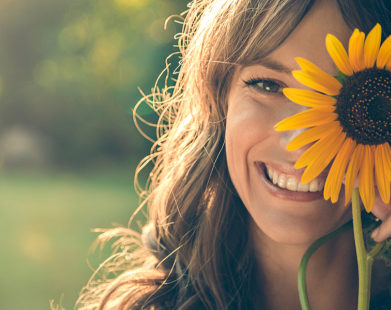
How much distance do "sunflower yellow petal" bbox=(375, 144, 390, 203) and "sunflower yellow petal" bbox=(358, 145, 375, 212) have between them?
1cm

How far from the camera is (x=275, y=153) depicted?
1.28 meters

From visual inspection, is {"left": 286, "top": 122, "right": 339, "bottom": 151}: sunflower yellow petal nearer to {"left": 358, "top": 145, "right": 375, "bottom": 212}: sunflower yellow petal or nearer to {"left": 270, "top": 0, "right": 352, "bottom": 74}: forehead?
{"left": 358, "top": 145, "right": 375, "bottom": 212}: sunflower yellow petal

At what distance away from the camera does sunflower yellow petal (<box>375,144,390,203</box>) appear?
93 cm

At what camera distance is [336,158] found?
0.92 metres

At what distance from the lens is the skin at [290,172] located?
1180mm

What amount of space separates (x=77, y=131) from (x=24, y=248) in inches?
157

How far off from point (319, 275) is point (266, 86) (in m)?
0.54

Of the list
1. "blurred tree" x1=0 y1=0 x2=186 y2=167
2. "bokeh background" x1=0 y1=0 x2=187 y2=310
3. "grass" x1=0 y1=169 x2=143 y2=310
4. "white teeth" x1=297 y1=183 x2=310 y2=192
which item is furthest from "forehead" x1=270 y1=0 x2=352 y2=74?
"blurred tree" x1=0 y1=0 x2=186 y2=167

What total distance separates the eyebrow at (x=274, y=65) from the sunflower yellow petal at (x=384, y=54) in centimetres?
31

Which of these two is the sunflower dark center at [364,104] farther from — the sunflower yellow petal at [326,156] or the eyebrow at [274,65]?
the eyebrow at [274,65]

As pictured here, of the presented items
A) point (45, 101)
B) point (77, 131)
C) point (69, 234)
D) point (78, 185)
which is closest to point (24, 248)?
point (69, 234)

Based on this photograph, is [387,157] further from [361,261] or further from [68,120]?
[68,120]

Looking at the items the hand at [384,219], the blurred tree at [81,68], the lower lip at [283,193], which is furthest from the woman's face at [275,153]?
the blurred tree at [81,68]

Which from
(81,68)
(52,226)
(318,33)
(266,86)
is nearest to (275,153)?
(266,86)
